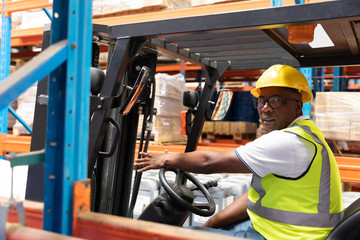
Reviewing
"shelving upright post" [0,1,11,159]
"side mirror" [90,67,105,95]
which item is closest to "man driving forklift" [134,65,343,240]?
"side mirror" [90,67,105,95]

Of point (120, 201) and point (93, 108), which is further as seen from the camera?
point (120, 201)

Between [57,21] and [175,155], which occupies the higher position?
[57,21]

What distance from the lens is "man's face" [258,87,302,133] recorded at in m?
2.32

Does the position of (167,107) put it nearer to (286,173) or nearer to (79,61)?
(286,173)

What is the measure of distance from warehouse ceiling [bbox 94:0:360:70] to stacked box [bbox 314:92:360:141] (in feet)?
6.13

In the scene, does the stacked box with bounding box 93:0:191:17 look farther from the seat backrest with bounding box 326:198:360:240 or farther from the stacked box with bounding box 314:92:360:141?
the seat backrest with bounding box 326:198:360:240

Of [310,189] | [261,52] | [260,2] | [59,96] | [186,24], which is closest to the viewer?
[59,96]

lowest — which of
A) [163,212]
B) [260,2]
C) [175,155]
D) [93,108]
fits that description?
[163,212]

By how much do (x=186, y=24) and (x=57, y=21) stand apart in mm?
676

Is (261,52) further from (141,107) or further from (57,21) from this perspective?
(57,21)

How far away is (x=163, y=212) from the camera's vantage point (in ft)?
8.40

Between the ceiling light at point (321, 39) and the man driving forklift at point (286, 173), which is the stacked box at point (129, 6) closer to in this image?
the ceiling light at point (321, 39)

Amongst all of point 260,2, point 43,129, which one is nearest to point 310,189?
point 43,129

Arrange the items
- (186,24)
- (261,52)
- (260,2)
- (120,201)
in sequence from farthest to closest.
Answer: (260,2) → (261,52) → (120,201) → (186,24)
